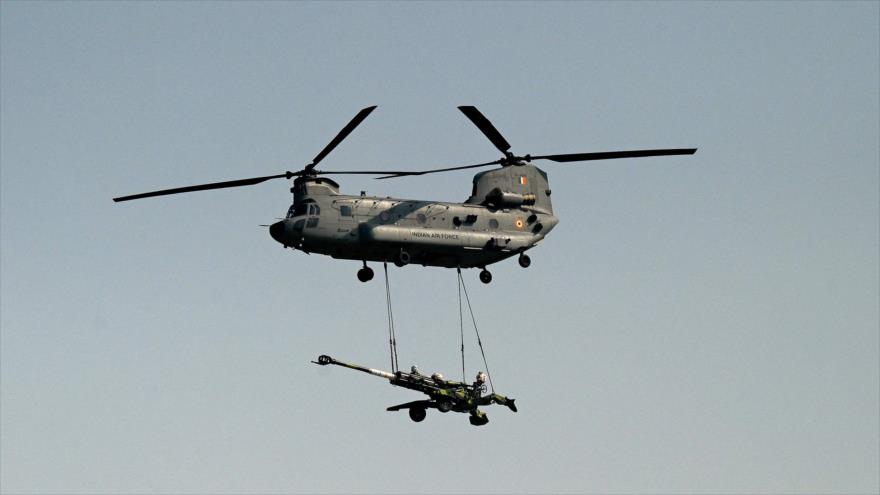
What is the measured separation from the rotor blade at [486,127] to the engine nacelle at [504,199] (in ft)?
6.34

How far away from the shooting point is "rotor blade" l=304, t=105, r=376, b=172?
188 ft

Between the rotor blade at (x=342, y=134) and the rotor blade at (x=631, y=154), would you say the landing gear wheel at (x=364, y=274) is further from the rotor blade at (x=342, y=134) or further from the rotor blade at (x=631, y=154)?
the rotor blade at (x=631, y=154)

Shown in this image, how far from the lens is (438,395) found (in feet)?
197

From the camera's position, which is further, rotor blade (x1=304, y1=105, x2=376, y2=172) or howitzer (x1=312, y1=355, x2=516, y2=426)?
howitzer (x1=312, y1=355, x2=516, y2=426)

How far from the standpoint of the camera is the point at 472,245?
62.0 m

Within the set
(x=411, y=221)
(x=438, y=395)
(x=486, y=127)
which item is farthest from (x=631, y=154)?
(x=438, y=395)

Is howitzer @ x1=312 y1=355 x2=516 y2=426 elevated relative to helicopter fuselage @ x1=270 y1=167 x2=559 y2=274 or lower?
lower

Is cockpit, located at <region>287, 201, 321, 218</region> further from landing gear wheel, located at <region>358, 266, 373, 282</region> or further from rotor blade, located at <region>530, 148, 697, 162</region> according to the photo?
rotor blade, located at <region>530, 148, 697, 162</region>

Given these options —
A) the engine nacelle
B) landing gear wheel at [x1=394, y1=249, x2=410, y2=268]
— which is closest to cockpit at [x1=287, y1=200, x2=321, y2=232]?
landing gear wheel at [x1=394, y1=249, x2=410, y2=268]

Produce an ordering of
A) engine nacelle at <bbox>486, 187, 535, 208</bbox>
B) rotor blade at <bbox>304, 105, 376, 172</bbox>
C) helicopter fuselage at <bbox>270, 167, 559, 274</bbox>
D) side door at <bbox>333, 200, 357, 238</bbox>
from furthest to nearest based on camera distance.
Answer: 1. engine nacelle at <bbox>486, 187, 535, 208</bbox>
2. side door at <bbox>333, 200, 357, 238</bbox>
3. helicopter fuselage at <bbox>270, 167, 559, 274</bbox>
4. rotor blade at <bbox>304, 105, 376, 172</bbox>

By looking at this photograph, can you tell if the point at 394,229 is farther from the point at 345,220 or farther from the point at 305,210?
the point at 305,210

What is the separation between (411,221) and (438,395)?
754cm

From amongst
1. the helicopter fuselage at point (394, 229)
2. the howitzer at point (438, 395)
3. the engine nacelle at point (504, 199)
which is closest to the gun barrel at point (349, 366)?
the howitzer at point (438, 395)

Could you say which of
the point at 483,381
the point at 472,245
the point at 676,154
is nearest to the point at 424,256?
the point at 472,245
